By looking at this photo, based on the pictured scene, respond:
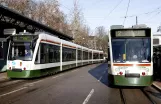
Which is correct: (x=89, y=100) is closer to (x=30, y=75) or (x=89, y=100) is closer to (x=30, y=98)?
(x=30, y=98)

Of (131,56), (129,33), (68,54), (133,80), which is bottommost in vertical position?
(133,80)

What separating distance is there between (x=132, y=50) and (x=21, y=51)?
7777 mm

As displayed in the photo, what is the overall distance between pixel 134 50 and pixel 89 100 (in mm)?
4084

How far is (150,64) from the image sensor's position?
1259cm

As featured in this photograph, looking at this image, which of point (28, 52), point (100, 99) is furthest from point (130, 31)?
point (28, 52)

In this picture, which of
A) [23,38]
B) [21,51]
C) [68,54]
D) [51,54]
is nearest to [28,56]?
[21,51]

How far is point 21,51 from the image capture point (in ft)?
56.5

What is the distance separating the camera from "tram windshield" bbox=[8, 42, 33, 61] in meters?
17.0

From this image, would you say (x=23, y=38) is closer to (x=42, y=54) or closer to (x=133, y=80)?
(x=42, y=54)

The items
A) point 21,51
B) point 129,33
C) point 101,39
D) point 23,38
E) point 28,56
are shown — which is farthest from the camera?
point 101,39

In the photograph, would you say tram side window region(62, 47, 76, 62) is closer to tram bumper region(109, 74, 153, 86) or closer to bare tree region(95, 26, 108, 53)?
tram bumper region(109, 74, 153, 86)

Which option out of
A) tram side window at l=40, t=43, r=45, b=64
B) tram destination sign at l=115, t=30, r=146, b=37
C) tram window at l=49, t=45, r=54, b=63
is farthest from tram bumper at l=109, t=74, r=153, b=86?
tram window at l=49, t=45, r=54, b=63

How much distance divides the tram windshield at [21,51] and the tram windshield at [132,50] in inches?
252

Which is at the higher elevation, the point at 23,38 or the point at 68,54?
the point at 23,38
